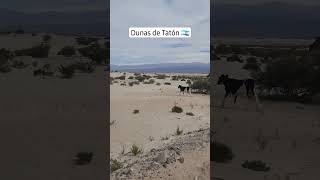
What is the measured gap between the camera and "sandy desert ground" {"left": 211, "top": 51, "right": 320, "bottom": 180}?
4.75 metres

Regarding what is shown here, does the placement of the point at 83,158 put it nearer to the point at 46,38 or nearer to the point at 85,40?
the point at 85,40

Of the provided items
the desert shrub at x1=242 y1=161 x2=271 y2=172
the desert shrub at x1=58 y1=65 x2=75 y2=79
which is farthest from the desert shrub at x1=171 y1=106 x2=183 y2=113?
the desert shrub at x1=242 y1=161 x2=271 y2=172

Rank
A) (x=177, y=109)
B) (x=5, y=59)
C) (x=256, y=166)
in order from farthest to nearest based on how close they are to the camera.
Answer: (x=5, y=59) → (x=177, y=109) → (x=256, y=166)

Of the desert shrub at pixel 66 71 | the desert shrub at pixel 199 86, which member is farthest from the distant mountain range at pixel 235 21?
the desert shrub at pixel 199 86

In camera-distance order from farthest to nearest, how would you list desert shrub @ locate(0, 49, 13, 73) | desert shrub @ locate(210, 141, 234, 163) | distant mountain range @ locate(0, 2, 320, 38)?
desert shrub @ locate(0, 49, 13, 73)
distant mountain range @ locate(0, 2, 320, 38)
desert shrub @ locate(210, 141, 234, 163)

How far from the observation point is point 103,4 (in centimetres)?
530

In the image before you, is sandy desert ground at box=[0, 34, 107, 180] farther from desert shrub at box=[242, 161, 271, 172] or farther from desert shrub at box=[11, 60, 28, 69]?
desert shrub at box=[242, 161, 271, 172]

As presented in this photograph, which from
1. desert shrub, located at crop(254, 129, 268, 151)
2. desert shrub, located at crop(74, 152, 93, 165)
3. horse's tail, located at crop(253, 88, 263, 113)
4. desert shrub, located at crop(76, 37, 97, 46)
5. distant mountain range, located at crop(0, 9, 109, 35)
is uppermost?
distant mountain range, located at crop(0, 9, 109, 35)

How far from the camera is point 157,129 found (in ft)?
20.2

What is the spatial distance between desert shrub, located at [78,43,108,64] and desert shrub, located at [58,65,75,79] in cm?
30

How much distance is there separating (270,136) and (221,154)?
2.56 ft

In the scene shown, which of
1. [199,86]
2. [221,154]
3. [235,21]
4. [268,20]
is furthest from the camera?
[199,86]

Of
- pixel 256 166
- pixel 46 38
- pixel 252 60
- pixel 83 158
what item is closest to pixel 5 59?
pixel 46 38

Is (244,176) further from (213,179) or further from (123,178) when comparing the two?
(123,178)
